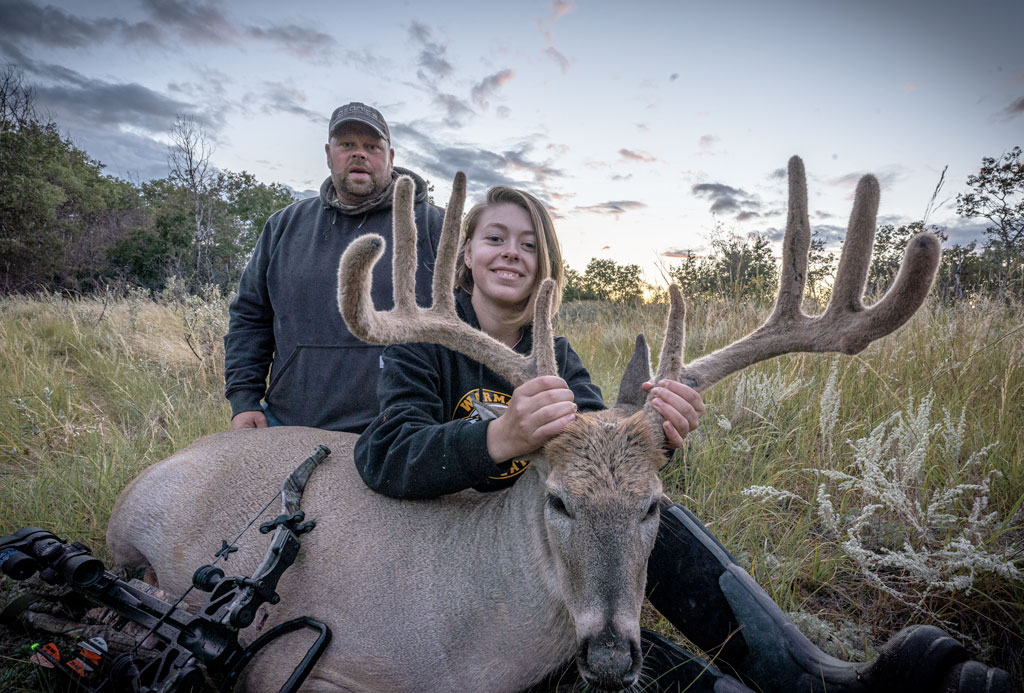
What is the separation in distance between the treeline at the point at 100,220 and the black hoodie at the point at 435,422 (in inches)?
678

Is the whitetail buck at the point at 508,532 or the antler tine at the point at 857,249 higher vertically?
the antler tine at the point at 857,249

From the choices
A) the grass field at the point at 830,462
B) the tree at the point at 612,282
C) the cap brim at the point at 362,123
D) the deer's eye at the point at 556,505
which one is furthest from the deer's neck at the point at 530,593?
the tree at the point at 612,282

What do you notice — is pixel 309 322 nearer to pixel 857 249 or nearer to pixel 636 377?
pixel 636 377

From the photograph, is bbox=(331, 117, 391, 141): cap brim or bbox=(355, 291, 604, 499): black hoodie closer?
bbox=(355, 291, 604, 499): black hoodie

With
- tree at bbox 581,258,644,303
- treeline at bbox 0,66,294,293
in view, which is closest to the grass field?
tree at bbox 581,258,644,303

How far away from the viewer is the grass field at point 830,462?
8.21ft

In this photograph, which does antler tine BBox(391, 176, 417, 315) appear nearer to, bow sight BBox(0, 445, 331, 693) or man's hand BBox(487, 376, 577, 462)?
man's hand BBox(487, 376, 577, 462)

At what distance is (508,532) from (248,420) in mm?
2594

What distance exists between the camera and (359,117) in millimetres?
4555

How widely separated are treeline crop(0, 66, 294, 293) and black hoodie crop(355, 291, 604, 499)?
17.2 meters

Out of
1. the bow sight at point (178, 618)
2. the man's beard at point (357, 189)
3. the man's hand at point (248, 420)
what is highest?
the man's beard at point (357, 189)

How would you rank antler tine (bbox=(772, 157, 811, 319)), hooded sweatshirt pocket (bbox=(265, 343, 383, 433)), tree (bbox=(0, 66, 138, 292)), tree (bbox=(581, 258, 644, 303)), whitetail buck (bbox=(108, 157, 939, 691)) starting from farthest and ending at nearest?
tree (bbox=(0, 66, 138, 292)) → tree (bbox=(581, 258, 644, 303)) → hooded sweatshirt pocket (bbox=(265, 343, 383, 433)) → antler tine (bbox=(772, 157, 811, 319)) → whitetail buck (bbox=(108, 157, 939, 691))

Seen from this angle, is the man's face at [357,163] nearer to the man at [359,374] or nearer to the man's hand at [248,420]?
the man at [359,374]

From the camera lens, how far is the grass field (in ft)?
8.21
